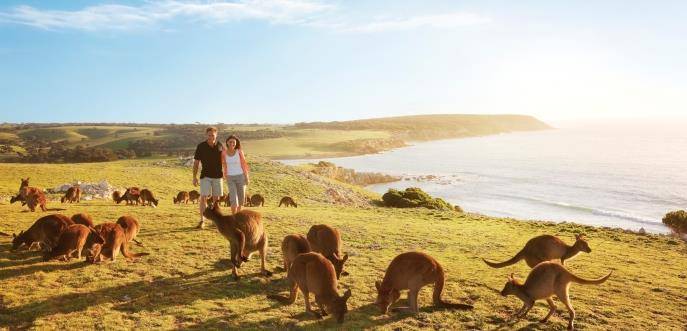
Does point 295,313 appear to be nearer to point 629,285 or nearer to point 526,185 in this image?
point 629,285

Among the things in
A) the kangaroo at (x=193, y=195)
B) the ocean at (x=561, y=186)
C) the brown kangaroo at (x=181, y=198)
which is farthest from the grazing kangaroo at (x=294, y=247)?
the ocean at (x=561, y=186)

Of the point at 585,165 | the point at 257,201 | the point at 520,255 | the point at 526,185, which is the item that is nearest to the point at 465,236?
the point at 520,255

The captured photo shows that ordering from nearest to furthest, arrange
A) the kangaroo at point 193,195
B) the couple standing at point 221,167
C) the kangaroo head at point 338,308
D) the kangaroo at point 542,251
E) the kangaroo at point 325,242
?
the kangaroo head at point 338,308, the kangaroo at point 325,242, the kangaroo at point 542,251, the couple standing at point 221,167, the kangaroo at point 193,195

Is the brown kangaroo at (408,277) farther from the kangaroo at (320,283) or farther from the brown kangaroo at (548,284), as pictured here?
the brown kangaroo at (548,284)

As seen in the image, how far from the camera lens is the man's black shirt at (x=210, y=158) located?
13.5 metres

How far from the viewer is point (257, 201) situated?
2667 centimetres

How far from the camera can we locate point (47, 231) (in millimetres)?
10344

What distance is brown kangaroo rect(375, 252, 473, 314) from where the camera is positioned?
327 inches

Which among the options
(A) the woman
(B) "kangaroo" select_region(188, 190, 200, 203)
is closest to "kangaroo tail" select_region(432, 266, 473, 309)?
(A) the woman

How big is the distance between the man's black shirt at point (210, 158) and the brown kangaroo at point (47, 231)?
13.1 ft

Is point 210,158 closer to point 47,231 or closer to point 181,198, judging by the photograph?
point 47,231

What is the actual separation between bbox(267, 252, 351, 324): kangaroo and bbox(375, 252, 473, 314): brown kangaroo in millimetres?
891

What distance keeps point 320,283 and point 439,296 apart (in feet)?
8.44

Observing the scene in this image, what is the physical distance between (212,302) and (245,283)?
1170 millimetres
